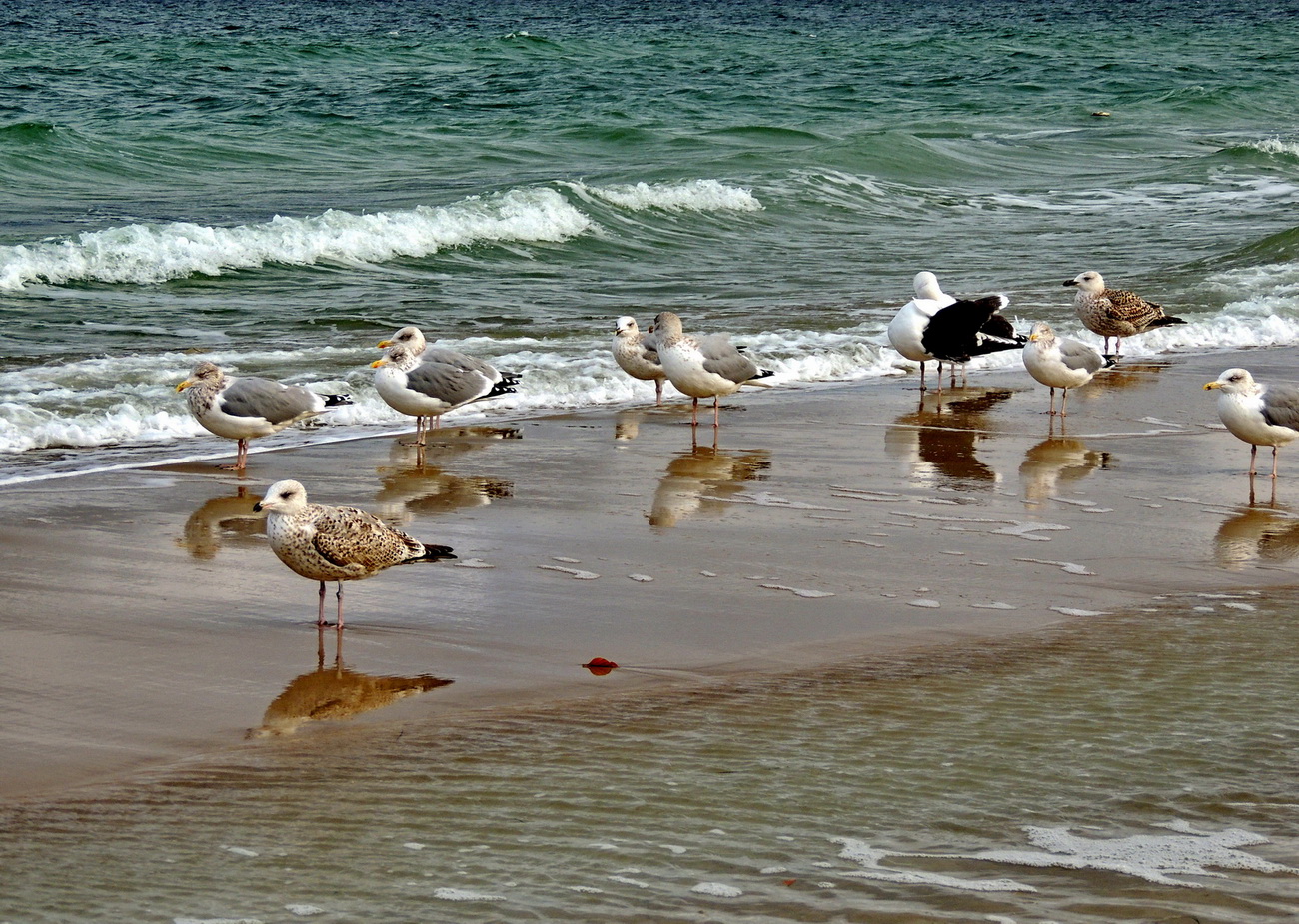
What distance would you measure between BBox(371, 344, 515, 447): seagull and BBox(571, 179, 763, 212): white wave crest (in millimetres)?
12363

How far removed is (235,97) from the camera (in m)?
33.8

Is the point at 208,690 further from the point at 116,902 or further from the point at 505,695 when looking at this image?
the point at 116,902

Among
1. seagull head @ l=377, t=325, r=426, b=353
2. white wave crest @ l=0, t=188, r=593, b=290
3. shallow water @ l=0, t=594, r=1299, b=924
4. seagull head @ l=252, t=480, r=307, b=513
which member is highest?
white wave crest @ l=0, t=188, r=593, b=290

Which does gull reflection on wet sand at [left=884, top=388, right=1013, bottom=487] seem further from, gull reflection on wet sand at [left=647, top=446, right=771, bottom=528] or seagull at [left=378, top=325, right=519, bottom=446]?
seagull at [left=378, top=325, right=519, bottom=446]

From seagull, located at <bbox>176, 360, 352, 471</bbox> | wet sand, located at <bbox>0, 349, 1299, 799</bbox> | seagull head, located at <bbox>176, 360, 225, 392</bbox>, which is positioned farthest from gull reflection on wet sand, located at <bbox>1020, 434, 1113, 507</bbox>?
seagull head, located at <bbox>176, 360, 225, 392</bbox>

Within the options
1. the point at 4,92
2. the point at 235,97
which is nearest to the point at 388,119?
the point at 235,97

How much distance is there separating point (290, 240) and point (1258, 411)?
12231mm

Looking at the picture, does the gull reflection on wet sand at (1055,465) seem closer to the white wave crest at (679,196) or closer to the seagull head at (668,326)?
the seagull head at (668,326)

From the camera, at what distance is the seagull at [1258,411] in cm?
900

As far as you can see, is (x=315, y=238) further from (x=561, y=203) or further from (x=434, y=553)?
(x=434, y=553)

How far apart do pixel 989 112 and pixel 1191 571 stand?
103ft

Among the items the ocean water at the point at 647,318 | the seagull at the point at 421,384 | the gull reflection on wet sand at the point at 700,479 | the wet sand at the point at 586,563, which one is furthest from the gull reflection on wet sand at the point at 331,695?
the seagull at the point at 421,384

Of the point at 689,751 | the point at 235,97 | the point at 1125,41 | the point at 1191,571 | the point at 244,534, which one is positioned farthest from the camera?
the point at 1125,41

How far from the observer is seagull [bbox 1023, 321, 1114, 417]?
11.0 meters
